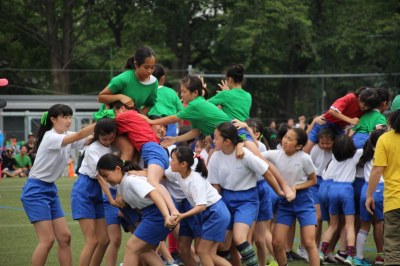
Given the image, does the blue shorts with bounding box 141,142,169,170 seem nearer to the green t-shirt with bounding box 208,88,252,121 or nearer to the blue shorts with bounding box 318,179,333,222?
the green t-shirt with bounding box 208,88,252,121

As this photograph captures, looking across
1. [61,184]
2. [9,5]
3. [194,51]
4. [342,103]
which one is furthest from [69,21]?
[342,103]

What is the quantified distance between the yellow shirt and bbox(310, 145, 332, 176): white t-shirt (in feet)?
10.3

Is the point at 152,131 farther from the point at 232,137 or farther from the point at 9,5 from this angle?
the point at 9,5

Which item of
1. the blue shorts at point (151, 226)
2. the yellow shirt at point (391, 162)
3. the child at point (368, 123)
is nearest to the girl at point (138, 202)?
the blue shorts at point (151, 226)

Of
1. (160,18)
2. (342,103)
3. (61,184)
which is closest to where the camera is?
(342,103)

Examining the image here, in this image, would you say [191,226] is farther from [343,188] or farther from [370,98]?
[370,98]

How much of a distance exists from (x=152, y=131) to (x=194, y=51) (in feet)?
102

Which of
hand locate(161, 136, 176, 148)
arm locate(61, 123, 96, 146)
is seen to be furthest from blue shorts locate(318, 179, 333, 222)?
arm locate(61, 123, 96, 146)

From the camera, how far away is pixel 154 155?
838 centimetres

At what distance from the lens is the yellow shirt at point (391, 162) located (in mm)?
8008

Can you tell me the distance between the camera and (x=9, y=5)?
38031mm

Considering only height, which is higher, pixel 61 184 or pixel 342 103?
pixel 342 103

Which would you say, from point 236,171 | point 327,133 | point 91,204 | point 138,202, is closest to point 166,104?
point 327,133

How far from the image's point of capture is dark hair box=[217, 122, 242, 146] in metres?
8.68
